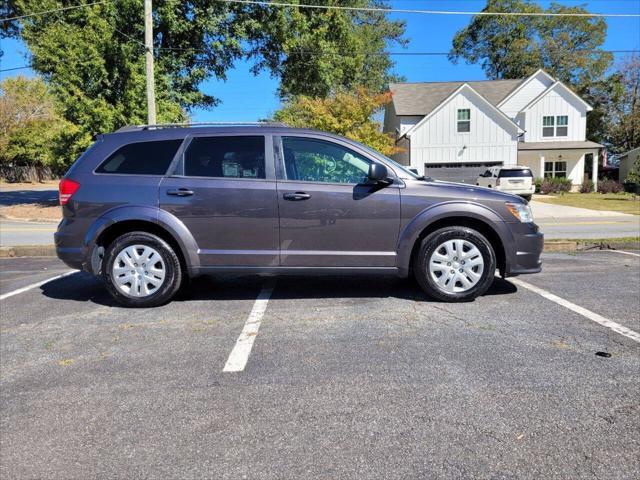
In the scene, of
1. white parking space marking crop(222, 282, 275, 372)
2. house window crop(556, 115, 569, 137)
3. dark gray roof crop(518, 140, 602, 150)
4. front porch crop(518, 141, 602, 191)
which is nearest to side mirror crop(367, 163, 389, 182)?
white parking space marking crop(222, 282, 275, 372)

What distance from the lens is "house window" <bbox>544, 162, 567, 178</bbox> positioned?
110 feet

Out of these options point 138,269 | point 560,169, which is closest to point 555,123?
point 560,169

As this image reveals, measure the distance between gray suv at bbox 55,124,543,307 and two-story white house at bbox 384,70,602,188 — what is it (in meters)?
24.6

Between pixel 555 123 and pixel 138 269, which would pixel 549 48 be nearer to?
pixel 555 123

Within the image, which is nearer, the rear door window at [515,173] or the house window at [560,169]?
the rear door window at [515,173]

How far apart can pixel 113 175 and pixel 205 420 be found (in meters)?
3.35

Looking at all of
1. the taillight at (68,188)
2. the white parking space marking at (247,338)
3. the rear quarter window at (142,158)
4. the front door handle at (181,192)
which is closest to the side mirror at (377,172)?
the white parking space marking at (247,338)

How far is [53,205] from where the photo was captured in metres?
22.3

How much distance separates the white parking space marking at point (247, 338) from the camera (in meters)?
3.78

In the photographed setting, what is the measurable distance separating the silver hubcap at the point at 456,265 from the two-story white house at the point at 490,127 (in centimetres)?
2465

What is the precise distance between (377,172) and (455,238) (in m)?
1.09

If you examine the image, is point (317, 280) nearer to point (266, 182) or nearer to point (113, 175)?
point (266, 182)

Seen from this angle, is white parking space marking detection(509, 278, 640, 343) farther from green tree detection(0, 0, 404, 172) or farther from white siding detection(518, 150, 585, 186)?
white siding detection(518, 150, 585, 186)

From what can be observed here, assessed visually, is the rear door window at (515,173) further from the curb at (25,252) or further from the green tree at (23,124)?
the green tree at (23,124)
